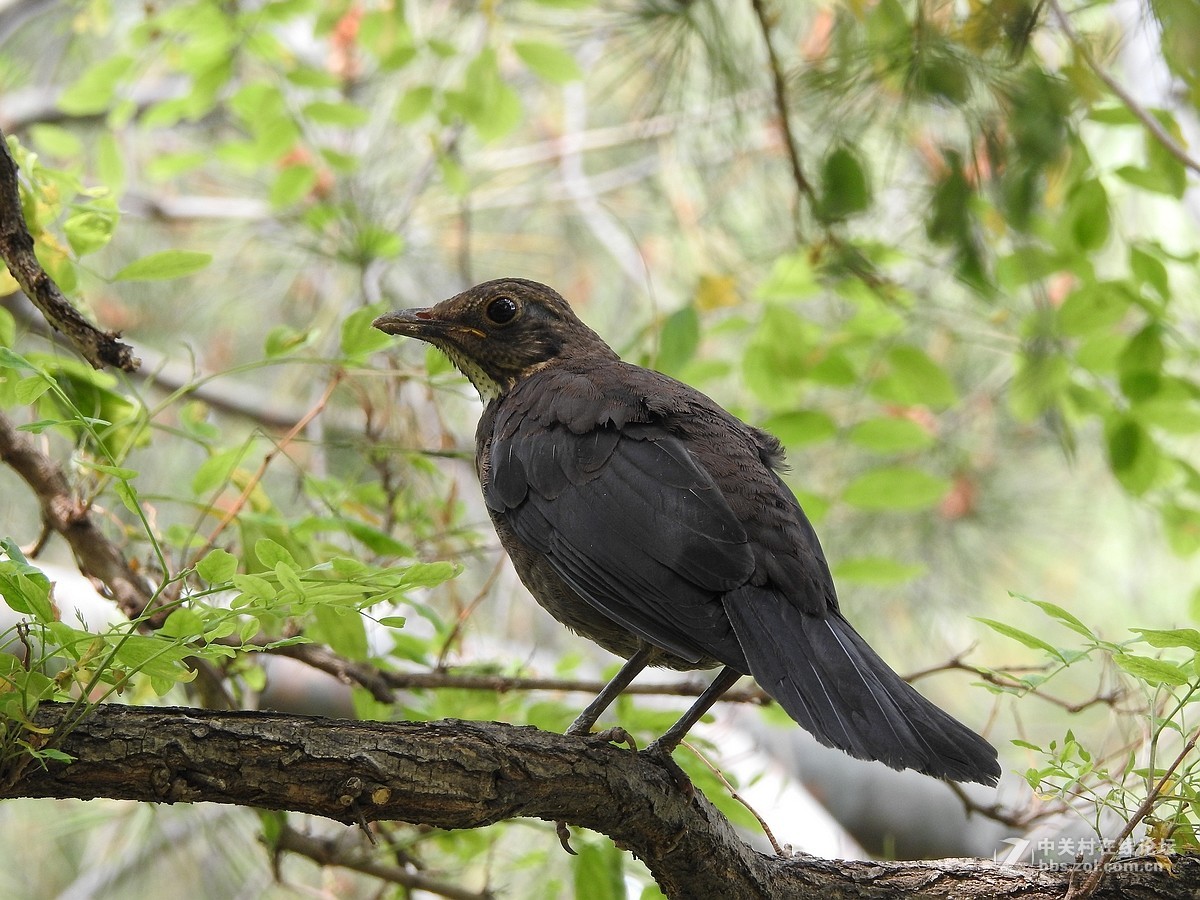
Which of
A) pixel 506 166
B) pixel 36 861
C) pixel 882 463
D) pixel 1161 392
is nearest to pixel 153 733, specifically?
pixel 1161 392

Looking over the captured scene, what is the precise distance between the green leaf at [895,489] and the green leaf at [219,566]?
2303 mm

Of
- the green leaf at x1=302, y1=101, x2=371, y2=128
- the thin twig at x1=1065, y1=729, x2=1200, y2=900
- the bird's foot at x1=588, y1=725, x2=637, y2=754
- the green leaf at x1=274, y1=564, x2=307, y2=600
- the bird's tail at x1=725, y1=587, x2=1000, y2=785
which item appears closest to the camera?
the green leaf at x1=274, y1=564, x2=307, y2=600

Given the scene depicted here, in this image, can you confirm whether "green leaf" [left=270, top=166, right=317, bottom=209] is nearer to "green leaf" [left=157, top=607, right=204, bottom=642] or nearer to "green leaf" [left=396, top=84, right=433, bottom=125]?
"green leaf" [left=396, top=84, right=433, bottom=125]

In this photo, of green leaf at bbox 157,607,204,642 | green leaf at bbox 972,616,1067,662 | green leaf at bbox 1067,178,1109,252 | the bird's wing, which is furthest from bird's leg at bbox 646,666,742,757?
green leaf at bbox 1067,178,1109,252

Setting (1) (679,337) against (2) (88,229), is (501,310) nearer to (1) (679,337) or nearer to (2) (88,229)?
(1) (679,337)

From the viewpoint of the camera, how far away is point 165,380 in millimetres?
5496

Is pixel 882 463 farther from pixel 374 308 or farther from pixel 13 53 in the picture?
pixel 13 53

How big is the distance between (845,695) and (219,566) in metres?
1.43

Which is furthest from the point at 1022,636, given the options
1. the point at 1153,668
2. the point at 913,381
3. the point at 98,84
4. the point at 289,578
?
the point at 98,84

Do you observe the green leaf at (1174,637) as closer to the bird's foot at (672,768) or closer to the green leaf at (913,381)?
the bird's foot at (672,768)

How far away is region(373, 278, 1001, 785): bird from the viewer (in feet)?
8.48

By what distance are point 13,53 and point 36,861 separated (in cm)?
545

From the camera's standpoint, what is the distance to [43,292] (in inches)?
94.0

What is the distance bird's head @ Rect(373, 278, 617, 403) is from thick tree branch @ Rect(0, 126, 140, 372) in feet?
4.97
